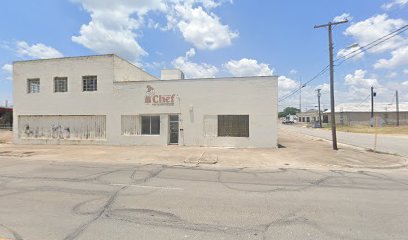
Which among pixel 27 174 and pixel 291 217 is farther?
pixel 27 174

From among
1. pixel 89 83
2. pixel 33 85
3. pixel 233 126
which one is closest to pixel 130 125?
pixel 89 83

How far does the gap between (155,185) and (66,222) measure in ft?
10.8

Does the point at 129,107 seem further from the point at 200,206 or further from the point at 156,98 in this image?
the point at 200,206

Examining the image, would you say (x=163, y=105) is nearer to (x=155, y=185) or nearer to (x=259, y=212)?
(x=155, y=185)

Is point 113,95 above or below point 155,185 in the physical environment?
above

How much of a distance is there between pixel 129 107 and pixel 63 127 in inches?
250

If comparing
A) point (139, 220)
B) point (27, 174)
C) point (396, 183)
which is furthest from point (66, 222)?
point (396, 183)

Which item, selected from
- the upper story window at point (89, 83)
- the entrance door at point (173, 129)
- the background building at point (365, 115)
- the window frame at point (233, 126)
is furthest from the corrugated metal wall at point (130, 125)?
the background building at point (365, 115)

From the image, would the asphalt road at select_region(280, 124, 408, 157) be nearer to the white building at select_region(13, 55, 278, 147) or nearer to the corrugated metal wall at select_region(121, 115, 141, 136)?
the white building at select_region(13, 55, 278, 147)

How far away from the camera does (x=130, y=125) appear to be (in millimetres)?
21156

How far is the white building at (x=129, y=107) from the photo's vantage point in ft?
63.8

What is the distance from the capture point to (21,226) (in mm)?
4730

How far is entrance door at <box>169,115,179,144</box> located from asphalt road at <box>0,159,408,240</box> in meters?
10.8

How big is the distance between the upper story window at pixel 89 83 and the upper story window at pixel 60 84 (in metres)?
1.70
